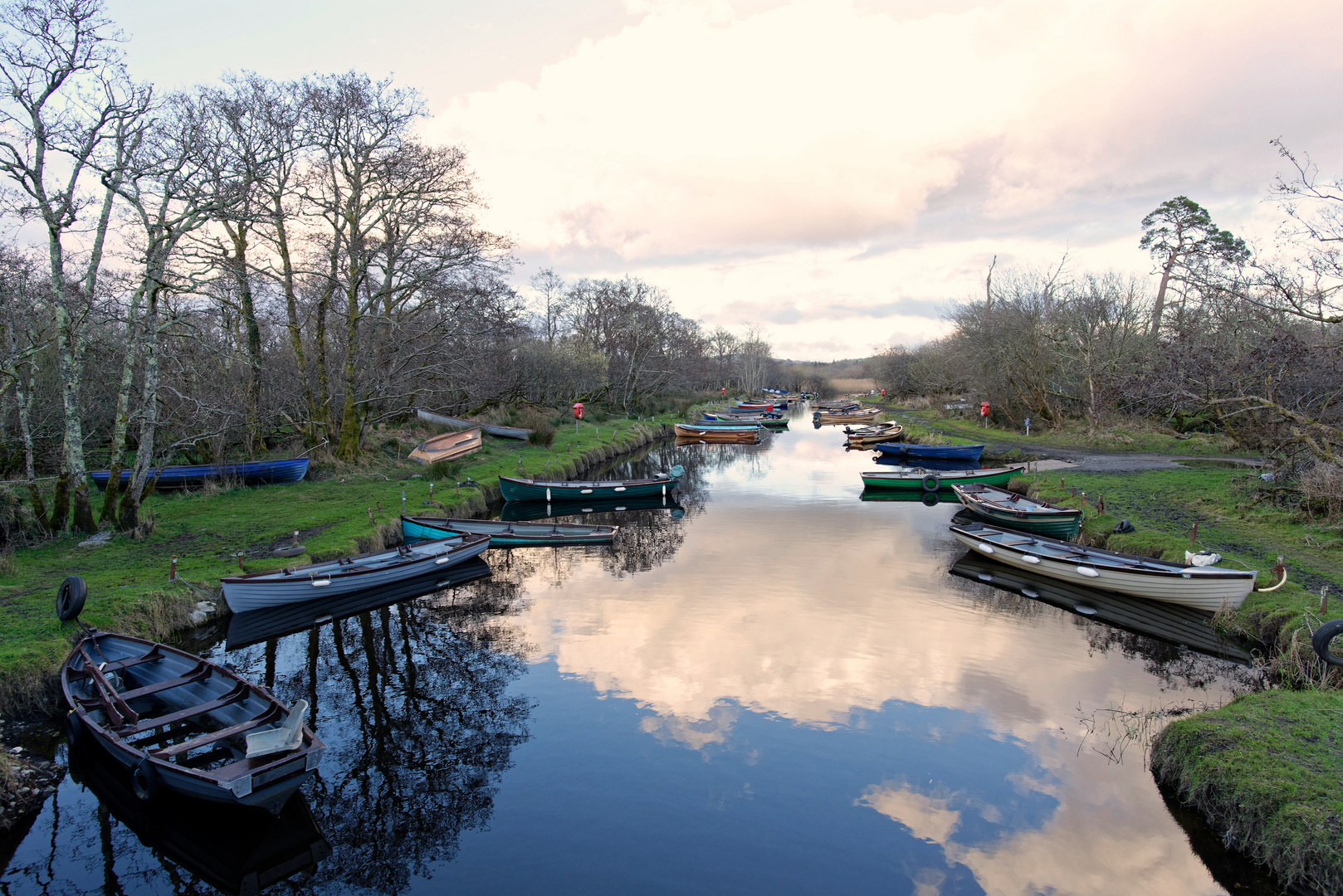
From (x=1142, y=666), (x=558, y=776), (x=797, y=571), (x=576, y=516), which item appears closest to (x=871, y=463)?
(x=576, y=516)

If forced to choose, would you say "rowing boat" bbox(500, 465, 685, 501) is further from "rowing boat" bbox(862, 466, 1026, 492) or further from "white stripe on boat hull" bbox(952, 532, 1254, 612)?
"white stripe on boat hull" bbox(952, 532, 1254, 612)

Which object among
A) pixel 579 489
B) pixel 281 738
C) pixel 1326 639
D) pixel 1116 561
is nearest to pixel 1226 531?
pixel 1116 561

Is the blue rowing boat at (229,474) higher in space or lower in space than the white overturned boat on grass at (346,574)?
higher

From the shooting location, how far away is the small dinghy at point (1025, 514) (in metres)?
19.6

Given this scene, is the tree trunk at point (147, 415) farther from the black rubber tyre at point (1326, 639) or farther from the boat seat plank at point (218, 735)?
the black rubber tyre at point (1326, 639)

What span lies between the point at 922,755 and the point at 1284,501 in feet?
50.5

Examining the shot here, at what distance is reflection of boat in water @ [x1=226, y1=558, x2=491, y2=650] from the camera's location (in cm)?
1352

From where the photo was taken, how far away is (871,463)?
39031 mm

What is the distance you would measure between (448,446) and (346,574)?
1544cm

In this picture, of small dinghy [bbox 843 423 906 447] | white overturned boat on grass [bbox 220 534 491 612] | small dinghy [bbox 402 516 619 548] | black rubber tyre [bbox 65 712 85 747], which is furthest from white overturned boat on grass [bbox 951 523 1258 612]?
small dinghy [bbox 843 423 906 447]

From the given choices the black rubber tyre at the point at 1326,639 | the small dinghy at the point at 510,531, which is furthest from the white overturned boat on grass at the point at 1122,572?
the small dinghy at the point at 510,531

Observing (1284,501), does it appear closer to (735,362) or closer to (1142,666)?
(1142,666)

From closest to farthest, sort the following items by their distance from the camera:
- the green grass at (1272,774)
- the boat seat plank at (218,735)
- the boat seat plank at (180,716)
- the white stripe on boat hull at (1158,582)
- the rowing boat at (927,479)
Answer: the green grass at (1272,774)
the boat seat plank at (218,735)
the boat seat plank at (180,716)
the white stripe on boat hull at (1158,582)
the rowing boat at (927,479)

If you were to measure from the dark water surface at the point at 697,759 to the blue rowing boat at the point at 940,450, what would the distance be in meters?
20.2
